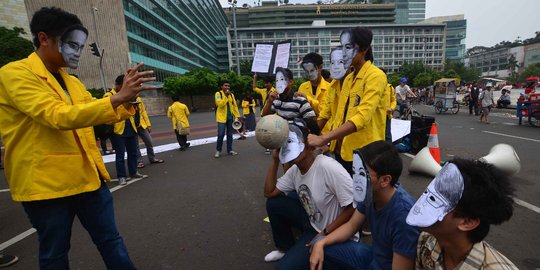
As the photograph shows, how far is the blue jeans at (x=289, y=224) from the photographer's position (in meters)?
2.18

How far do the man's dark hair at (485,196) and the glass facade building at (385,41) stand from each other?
101694 mm

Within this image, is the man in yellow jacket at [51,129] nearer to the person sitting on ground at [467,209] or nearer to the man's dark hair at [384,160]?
the man's dark hair at [384,160]

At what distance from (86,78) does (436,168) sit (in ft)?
143

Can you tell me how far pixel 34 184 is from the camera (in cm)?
177

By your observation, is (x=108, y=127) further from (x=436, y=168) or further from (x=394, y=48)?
(x=394, y=48)

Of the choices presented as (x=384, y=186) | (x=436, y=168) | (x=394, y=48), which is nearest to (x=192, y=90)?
(x=436, y=168)

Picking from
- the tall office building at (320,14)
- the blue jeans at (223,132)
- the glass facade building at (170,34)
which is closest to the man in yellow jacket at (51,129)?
the blue jeans at (223,132)

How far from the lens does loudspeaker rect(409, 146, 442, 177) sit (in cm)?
480

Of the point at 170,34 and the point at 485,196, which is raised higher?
the point at 170,34

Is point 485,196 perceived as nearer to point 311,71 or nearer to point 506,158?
point 311,71

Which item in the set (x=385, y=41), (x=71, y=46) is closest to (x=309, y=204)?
(x=71, y=46)

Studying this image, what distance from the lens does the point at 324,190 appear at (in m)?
2.15

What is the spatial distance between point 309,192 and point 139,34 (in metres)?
49.9

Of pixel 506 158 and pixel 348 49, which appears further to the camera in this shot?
pixel 506 158
